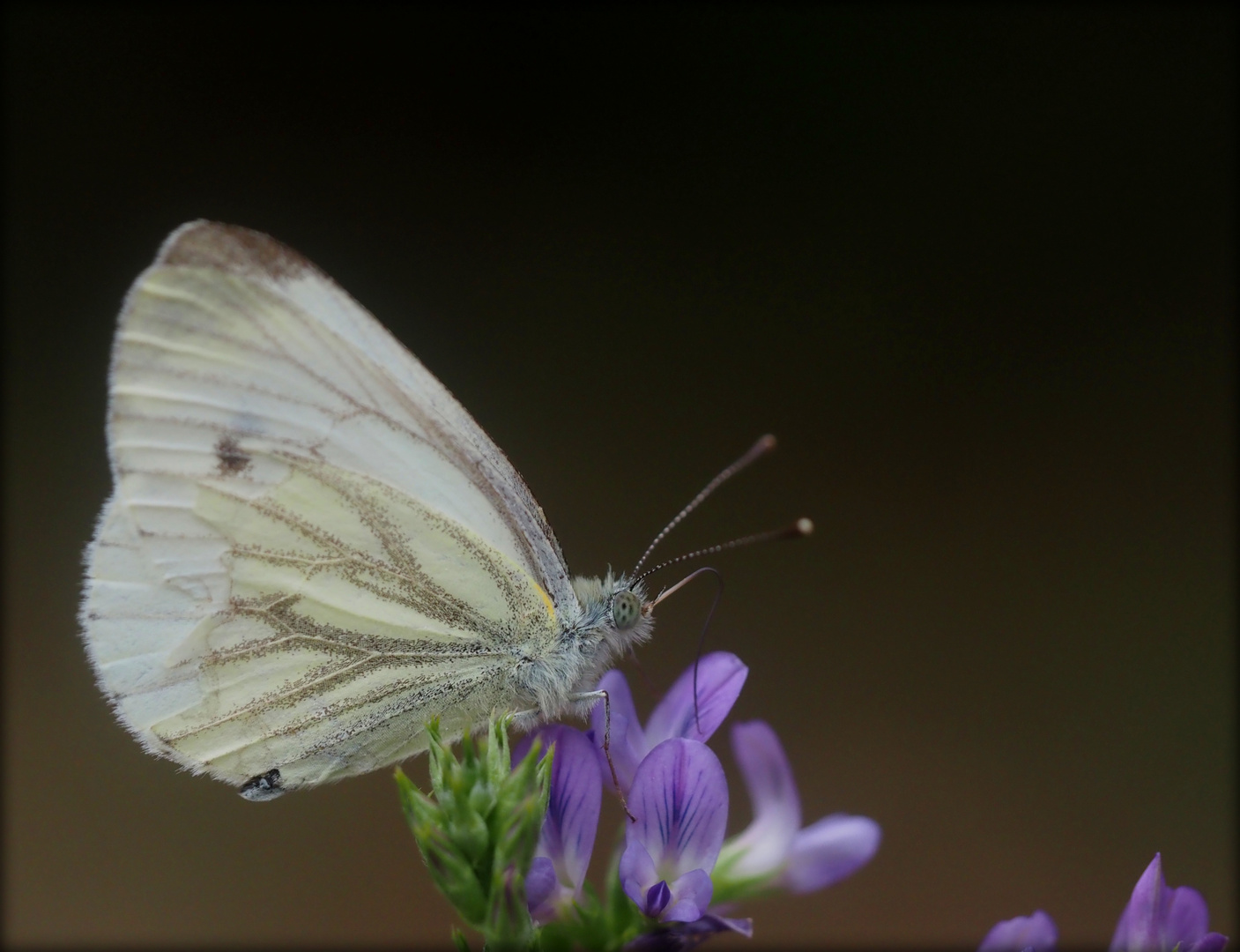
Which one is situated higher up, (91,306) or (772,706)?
(91,306)

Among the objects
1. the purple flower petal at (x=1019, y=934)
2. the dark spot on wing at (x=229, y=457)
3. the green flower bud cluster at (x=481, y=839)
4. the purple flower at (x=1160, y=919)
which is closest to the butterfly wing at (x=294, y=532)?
the dark spot on wing at (x=229, y=457)

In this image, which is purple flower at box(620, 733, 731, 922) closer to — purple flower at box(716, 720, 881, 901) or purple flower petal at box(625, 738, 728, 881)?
purple flower petal at box(625, 738, 728, 881)

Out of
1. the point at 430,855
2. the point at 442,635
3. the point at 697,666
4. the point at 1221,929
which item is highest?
the point at 442,635

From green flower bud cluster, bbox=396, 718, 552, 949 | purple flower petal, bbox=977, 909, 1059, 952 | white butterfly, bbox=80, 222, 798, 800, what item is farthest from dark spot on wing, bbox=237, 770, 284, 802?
purple flower petal, bbox=977, 909, 1059, 952

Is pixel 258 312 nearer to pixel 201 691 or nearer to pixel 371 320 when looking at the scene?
pixel 371 320

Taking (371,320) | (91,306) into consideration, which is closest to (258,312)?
(371,320)

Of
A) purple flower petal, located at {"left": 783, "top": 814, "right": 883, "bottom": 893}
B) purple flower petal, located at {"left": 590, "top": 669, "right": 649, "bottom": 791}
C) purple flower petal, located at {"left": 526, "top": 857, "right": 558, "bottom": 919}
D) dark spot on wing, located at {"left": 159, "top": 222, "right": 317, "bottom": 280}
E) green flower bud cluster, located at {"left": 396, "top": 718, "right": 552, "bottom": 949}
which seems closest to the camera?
green flower bud cluster, located at {"left": 396, "top": 718, "right": 552, "bottom": 949}

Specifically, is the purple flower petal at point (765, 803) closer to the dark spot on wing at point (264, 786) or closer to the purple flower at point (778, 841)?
the purple flower at point (778, 841)

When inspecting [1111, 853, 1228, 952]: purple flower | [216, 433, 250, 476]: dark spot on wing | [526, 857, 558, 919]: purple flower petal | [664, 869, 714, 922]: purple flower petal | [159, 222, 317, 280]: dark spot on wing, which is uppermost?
[159, 222, 317, 280]: dark spot on wing
